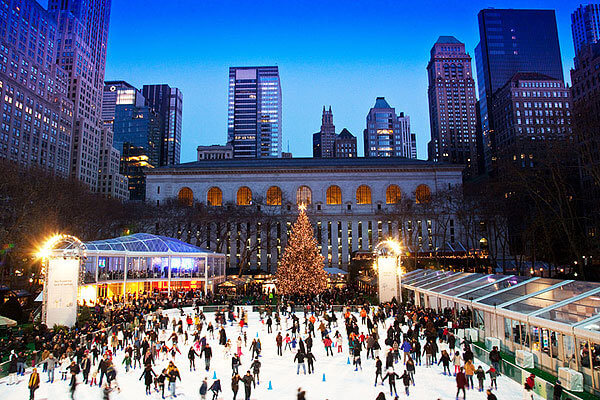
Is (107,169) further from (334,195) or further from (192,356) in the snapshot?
(192,356)

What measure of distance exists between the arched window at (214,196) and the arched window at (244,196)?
346 cm

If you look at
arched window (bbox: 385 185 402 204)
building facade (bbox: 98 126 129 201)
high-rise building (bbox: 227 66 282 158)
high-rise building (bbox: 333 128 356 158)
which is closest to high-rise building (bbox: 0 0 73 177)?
building facade (bbox: 98 126 129 201)

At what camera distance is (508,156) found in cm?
3966

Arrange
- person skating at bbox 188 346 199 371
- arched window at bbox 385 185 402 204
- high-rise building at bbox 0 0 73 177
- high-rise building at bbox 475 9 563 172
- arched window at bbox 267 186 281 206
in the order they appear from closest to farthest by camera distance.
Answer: person skating at bbox 188 346 199 371 < arched window at bbox 267 186 281 206 < arched window at bbox 385 185 402 204 < high-rise building at bbox 0 0 73 177 < high-rise building at bbox 475 9 563 172

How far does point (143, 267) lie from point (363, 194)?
1924 inches

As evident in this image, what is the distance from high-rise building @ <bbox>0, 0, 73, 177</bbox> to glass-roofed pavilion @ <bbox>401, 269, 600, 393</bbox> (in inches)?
3502

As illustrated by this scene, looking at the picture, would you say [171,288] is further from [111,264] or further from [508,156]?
[508,156]

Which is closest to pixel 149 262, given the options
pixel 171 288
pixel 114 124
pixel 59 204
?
pixel 171 288

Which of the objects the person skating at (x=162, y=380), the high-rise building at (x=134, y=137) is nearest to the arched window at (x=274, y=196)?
the person skating at (x=162, y=380)

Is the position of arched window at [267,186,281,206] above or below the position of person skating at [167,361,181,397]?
above

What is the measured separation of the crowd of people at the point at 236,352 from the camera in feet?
48.2

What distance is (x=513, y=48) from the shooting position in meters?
144

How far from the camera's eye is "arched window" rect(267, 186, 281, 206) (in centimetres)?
7975

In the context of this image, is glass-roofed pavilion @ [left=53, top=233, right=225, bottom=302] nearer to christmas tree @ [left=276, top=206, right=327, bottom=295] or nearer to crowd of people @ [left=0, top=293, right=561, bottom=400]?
crowd of people @ [left=0, top=293, right=561, bottom=400]
